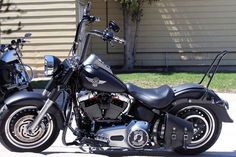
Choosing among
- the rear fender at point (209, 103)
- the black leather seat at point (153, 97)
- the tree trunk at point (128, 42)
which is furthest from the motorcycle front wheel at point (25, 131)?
the tree trunk at point (128, 42)

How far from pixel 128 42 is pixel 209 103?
10327 millimetres

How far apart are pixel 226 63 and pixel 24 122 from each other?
38.4 feet

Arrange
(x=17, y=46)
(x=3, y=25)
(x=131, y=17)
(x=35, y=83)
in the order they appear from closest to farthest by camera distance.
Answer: (x=17, y=46)
(x=35, y=83)
(x=3, y=25)
(x=131, y=17)

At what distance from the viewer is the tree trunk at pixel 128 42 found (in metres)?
16.1

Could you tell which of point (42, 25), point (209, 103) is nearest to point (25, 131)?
point (209, 103)

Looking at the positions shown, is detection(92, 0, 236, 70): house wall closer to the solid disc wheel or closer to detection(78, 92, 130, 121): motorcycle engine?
the solid disc wheel

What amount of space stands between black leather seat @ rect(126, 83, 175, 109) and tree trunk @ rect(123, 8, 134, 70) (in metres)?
10.1

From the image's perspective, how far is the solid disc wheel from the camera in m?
6.12

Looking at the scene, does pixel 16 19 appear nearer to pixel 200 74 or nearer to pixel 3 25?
pixel 3 25

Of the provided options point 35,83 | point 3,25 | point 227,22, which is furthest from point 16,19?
point 227,22

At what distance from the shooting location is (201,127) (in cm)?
616

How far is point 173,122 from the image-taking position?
589 centimetres

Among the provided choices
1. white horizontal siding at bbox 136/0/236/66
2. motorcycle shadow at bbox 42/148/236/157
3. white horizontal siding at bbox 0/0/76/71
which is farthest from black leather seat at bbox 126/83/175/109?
white horizontal siding at bbox 136/0/236/66

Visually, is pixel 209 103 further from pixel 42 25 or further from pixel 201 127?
pixel 42 25
